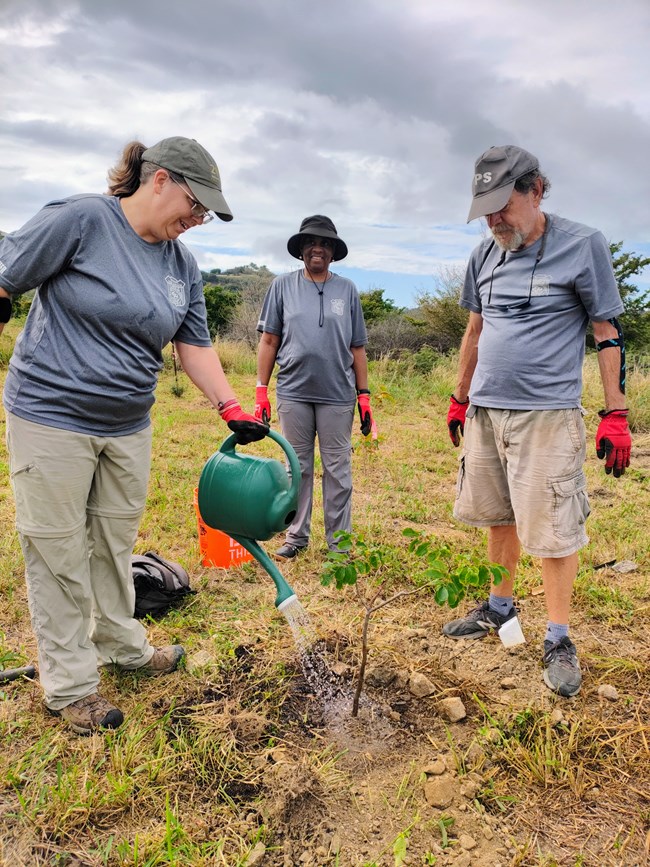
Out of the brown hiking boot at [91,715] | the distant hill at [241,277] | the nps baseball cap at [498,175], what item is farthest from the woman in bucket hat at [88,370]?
the distant hill at [241,277]

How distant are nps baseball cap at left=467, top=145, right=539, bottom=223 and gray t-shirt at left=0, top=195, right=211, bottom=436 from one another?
44.0 inches

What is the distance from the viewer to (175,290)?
2.04 meters

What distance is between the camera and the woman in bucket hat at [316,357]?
3.26 m

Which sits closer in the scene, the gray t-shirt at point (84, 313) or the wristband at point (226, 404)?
the gray t-shirt at point (84, 313)

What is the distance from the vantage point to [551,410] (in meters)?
2.26

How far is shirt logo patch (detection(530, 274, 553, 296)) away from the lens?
2215 mm

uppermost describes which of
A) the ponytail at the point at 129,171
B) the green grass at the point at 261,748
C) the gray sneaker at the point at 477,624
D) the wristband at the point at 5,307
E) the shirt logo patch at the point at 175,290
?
the ponytail at the point at 129,171

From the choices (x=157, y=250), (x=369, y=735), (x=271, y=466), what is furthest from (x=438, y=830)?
(x=157, y=250)

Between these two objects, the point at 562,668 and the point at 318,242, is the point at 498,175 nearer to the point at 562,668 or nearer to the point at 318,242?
the point at 318,242

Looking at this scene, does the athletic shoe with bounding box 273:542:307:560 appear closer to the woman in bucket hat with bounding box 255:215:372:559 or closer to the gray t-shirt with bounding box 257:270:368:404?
the woman in bucket hat with bounding box 255:215:372:559

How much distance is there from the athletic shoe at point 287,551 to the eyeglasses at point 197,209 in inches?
76.0

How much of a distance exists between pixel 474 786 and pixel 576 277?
1.64 metres

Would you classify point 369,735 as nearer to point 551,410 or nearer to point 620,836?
point 620,836

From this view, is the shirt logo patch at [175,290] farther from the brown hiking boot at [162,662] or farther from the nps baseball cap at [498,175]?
the brown hiking boot at [162,662]
